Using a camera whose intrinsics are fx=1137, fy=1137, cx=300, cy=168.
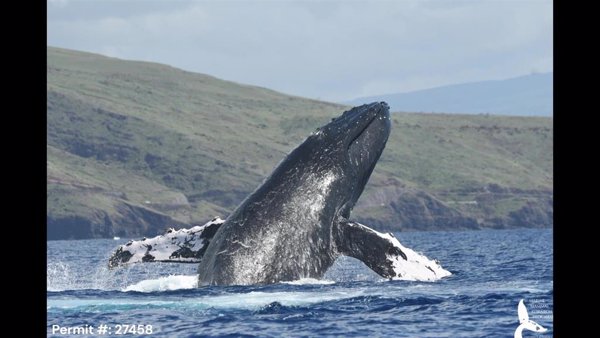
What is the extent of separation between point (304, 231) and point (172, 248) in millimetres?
3146

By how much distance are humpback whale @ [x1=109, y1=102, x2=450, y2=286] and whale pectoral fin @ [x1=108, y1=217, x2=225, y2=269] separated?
0.02 m

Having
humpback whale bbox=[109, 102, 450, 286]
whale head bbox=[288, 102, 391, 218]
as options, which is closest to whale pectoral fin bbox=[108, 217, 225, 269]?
humpback whale bbox=[109, 102, 450, 286]

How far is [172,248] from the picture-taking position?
78.1 feet

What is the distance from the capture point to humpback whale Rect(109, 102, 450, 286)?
21688mm

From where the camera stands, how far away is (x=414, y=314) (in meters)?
19.3

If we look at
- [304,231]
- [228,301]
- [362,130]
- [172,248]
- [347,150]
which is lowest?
[228,301]

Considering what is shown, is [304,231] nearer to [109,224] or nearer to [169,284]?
[169,284]

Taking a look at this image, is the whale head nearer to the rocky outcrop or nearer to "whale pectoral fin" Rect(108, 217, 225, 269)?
"whale pectoral fin" Rect(108, 217, 225, 269)

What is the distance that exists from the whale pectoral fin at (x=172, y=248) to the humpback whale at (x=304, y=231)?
0.07 feet

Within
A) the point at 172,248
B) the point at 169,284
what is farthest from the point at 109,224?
the point at 172,248

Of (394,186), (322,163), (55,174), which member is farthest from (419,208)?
(322,163)
